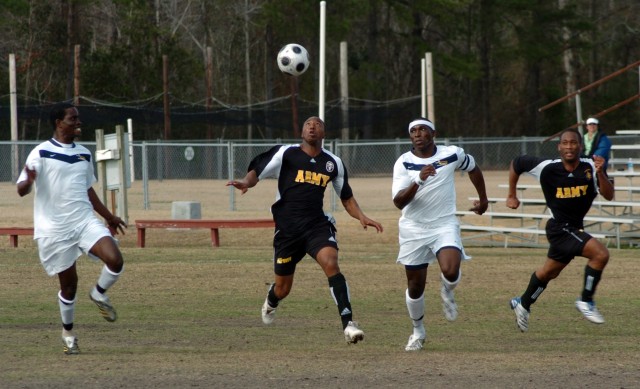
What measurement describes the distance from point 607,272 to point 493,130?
5198 cm

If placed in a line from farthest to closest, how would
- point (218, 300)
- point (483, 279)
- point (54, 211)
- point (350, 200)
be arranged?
point (483, 279) < point (218, 300) < point (350, 200) < point (54, 211)

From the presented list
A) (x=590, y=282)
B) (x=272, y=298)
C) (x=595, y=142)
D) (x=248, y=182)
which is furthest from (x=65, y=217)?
(x=595, y=142)

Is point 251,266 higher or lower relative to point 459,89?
lower

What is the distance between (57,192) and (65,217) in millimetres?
215

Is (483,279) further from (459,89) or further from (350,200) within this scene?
(459,89)

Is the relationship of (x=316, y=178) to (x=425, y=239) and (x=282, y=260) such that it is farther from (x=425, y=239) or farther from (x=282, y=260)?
(x=425, y=239)

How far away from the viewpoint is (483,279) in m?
16.7

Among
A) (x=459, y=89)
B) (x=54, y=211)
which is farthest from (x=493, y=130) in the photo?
(x=54, y=211)

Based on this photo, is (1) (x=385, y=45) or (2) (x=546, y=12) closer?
(2) (x=546, y=12)

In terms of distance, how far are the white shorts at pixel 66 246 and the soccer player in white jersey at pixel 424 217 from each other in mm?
2538

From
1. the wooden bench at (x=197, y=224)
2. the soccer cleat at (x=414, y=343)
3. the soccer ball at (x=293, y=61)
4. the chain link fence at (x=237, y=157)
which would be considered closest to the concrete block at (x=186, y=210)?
the wooden bench at (x=197, y=224)

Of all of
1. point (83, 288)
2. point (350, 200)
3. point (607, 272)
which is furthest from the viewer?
point (607, 272)

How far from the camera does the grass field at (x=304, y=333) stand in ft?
27.8

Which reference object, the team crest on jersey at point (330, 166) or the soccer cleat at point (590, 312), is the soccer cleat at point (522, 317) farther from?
the team crest on jersey at point (330, 166)
